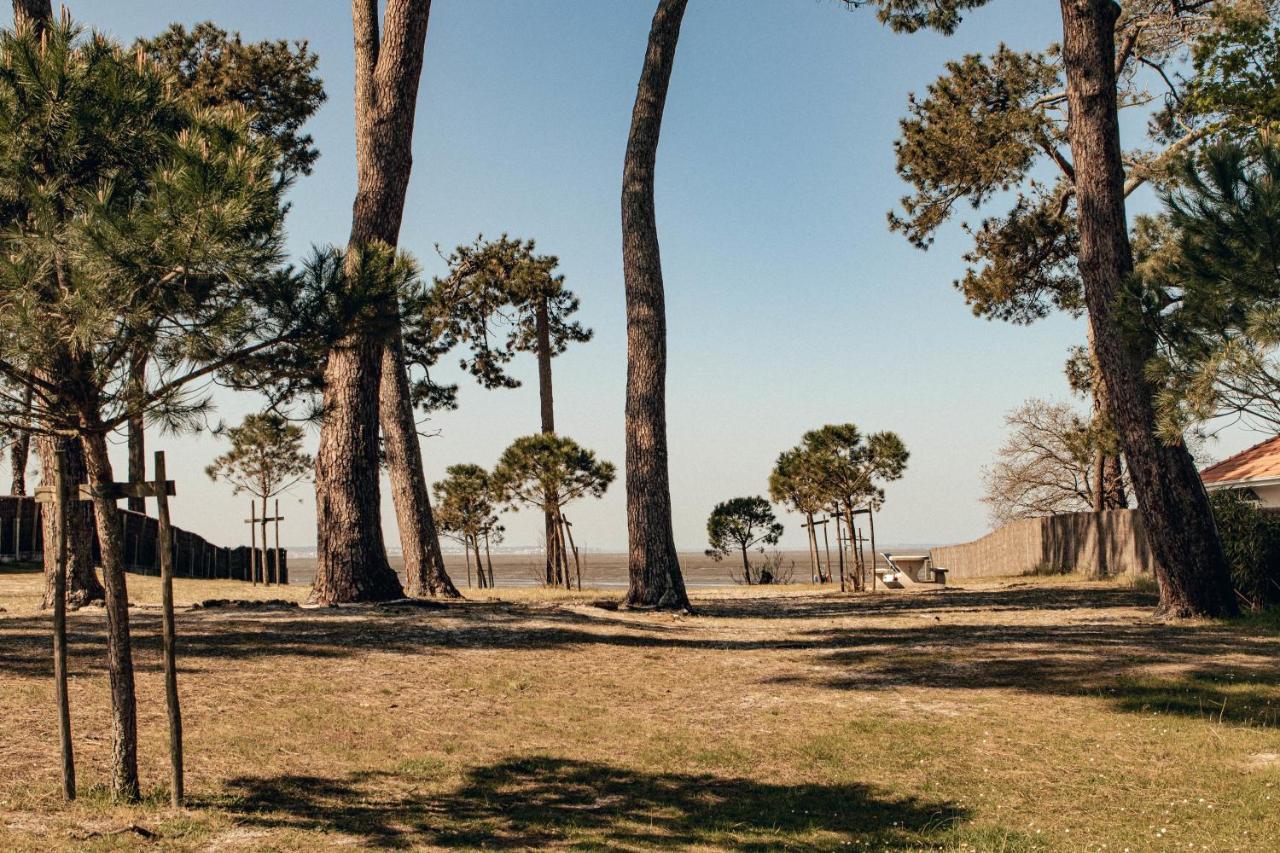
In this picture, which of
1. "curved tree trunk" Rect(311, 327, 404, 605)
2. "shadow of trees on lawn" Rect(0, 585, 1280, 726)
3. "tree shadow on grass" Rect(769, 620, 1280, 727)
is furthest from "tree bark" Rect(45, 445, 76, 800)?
"curved tree trunk" Rect(311, 327, 404, 605)

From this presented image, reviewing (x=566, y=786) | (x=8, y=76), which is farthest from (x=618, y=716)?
(x=8, y=76)

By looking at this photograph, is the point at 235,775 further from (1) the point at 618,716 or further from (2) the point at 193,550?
(2) the point at 193,550

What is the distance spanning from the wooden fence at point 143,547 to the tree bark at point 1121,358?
18020 millimetres

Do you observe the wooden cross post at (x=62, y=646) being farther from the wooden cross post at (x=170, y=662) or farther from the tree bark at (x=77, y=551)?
the tree bark at (x=77, y=551)

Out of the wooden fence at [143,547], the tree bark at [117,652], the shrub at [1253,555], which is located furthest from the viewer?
the wooden fence at [143,547]

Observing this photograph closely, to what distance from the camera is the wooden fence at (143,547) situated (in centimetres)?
2436

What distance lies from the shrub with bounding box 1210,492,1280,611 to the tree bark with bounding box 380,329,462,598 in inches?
438

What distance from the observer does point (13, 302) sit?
5.28m

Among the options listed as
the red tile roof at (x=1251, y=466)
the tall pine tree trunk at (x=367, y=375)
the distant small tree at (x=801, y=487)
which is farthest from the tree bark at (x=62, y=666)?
the distant small tree at (x=801, y=487)

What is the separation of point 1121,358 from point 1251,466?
11.8 m

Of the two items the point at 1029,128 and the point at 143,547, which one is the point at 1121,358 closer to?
the point at 1029,128

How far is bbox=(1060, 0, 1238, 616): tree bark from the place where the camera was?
489 inches

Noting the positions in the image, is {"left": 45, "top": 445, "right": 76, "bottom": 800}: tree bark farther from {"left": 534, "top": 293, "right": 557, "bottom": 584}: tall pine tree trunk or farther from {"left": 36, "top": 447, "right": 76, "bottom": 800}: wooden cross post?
{"left": 534, "top": 293, "right": 557, "bottom": 584}: tall pine tree trunk

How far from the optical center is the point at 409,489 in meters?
15.6
